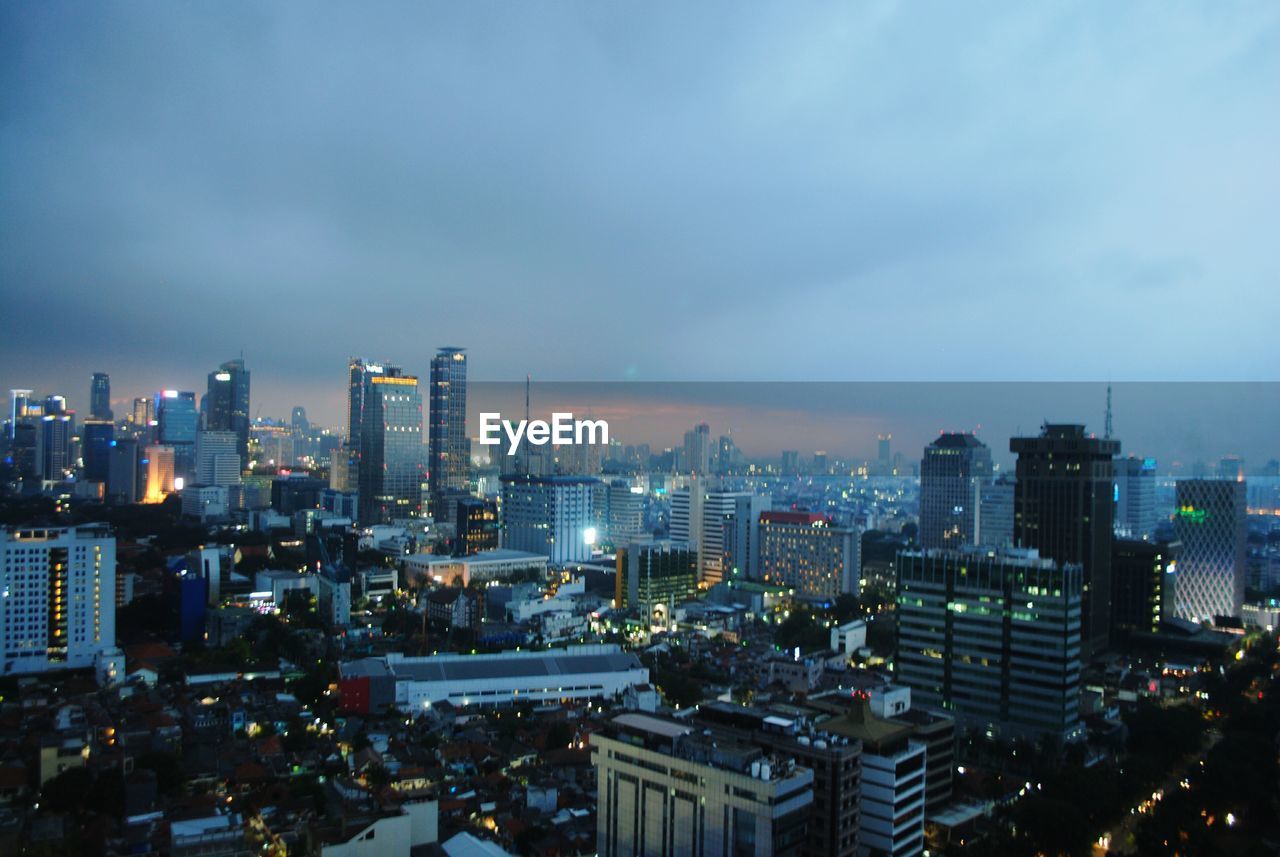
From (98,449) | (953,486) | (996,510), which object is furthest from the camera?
(953,486)

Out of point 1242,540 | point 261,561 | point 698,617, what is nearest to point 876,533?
point 1242,540

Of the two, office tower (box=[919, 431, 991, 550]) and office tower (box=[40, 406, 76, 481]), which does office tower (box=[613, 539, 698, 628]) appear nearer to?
office tower (box=[919, 431, 991, 550])

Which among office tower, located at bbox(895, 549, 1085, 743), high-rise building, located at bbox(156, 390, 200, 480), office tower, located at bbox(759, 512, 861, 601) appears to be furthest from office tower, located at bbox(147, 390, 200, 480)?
office tower, located at bbox(895, 549, 1085, 743)

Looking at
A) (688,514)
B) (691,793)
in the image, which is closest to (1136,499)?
(688,514)

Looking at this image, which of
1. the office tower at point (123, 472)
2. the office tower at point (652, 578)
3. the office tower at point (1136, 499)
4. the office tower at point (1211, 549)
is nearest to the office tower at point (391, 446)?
the office tower at point (123, 472)

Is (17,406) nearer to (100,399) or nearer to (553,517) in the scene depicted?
(100,399)
